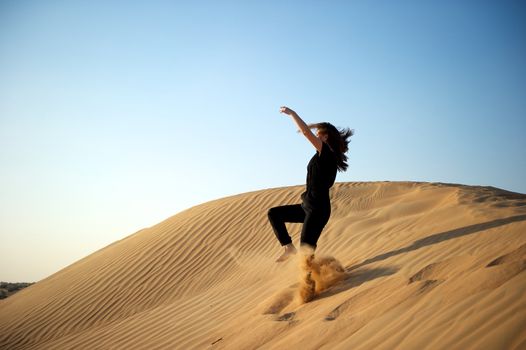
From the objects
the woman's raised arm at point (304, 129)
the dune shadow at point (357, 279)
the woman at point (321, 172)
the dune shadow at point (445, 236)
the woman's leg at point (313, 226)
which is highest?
the woman's raised arm at point (304, 129)

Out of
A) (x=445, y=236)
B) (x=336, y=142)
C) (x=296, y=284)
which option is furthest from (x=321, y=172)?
(x=445, y=236)

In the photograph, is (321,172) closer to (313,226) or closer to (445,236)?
(313,226)

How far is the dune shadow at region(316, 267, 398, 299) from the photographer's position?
158 inches

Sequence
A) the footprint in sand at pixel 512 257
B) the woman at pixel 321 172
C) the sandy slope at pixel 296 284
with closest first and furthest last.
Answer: the sandy slope at pixel 296 284 → the footprint in sand at pixel 512 257 → the woman at pixel 321 172

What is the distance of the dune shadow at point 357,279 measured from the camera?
13.2 ft

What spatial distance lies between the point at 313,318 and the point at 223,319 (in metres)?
1.77

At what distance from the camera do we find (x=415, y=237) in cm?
538

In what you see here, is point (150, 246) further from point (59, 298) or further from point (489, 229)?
point (489, 229)

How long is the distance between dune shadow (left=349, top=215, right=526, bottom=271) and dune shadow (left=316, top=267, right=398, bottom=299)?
44 centimetres

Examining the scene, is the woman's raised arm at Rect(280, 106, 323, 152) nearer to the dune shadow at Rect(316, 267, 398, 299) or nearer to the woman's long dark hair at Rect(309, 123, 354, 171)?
the woman's long dark hair at Rect(309, 123, 354, 171)

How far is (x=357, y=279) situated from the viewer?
422 centimetres

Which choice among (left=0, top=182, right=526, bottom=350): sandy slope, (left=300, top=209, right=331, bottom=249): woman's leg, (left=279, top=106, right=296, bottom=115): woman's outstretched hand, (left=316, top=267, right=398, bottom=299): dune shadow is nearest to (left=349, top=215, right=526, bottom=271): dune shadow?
(left=0, top=182, right=526, bottom=350): sandy slope

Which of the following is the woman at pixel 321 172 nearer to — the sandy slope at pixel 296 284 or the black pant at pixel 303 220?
the black pant at pixel 303 220

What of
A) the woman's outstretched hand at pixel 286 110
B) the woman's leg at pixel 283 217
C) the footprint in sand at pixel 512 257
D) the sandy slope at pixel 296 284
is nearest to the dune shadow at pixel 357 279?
the sandy slope at pixel 296 284
